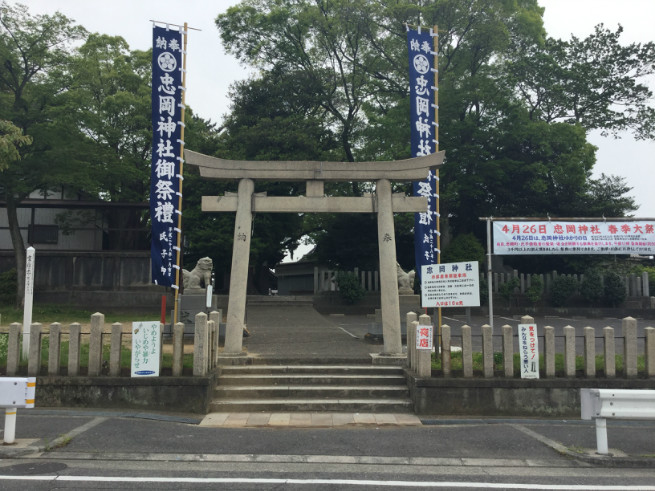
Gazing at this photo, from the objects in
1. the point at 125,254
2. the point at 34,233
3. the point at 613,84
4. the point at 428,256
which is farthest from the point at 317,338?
the point at 613,84

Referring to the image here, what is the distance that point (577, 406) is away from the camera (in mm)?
9422

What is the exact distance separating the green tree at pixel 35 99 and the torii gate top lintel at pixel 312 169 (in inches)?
475

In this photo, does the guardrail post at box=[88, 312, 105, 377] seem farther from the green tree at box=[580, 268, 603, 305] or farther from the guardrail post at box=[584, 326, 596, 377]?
the green tree at box=[580, 268, 603, 305]

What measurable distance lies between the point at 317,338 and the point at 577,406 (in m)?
7.77

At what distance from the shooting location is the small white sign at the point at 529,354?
9461 millimetres

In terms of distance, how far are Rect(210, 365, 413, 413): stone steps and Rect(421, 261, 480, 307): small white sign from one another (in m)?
1.70

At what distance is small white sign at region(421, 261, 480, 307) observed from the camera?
10.1 metres

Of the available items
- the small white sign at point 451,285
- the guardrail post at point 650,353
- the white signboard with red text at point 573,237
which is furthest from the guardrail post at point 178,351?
the white signboard with red text at point 573,237

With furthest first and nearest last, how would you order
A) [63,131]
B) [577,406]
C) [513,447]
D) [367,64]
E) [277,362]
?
[367,64] → [63,131] → [277,362] → [577,406] → [513,447]

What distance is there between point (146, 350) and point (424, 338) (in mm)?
5012

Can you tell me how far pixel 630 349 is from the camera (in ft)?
31.5

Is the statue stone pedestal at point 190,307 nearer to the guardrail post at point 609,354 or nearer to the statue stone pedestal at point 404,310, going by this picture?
the statue stone pedestal at point 404,310

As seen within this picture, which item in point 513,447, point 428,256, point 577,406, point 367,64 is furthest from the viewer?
point 367,64

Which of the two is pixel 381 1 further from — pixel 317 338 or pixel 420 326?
pixel 420 326
